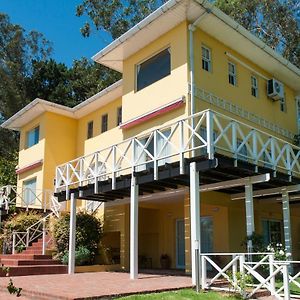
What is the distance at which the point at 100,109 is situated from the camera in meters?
22.5

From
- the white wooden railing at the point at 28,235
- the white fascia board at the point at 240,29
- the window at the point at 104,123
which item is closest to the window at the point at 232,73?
the white fascia board at the point at 240,29

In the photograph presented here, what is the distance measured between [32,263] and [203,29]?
34.6ft

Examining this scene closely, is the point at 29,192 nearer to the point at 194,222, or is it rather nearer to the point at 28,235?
the point at 28,235

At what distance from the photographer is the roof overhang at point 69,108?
20.9m

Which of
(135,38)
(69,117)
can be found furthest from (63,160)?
(135,38)

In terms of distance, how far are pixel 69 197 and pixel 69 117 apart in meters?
8.02

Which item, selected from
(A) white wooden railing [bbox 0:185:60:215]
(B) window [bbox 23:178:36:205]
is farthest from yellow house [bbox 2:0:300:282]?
(B) window [bbox 23:178:36:205]

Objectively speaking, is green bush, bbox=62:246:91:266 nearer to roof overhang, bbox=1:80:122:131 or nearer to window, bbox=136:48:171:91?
window, bbox=136:48:171:91

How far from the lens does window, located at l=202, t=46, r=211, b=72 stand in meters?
16.2

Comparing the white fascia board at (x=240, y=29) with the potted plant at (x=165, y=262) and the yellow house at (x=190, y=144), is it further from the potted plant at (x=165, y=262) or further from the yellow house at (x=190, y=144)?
the potted plant at (x=165, y=262)

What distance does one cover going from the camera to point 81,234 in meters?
17.3

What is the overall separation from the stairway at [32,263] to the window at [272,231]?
817 cm

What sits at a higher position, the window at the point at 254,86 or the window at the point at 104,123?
the window at the point at 254,86

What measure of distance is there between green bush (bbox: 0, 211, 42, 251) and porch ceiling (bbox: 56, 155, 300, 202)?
3799 mm
